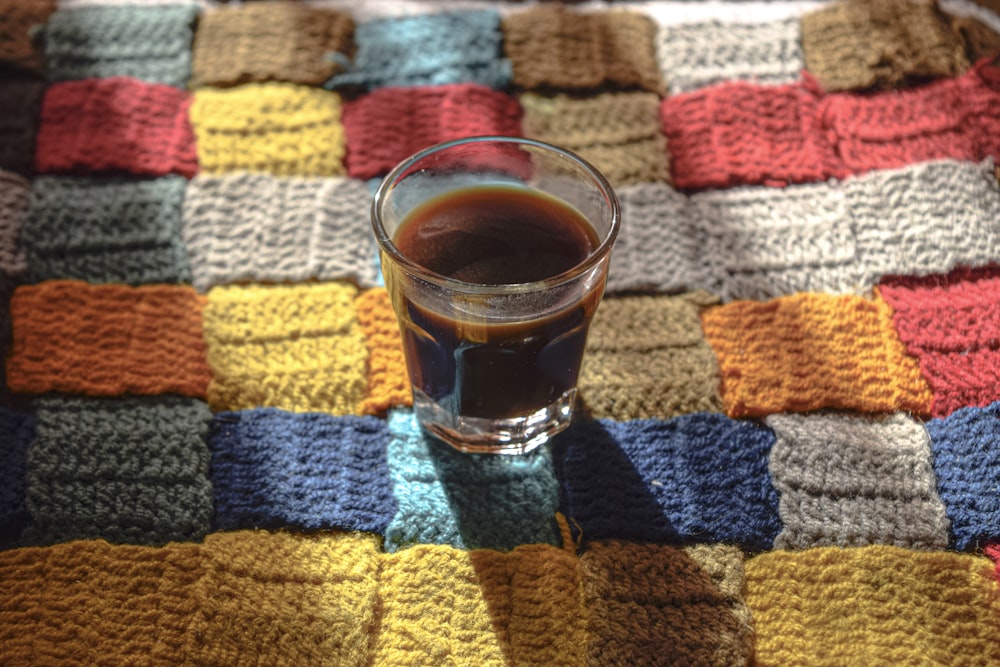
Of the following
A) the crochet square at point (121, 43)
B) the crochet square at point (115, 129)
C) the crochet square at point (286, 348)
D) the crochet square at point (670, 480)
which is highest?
the crochet square at point (121, 43)

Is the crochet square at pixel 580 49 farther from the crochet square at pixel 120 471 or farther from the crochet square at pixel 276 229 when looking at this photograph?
the crochet square at pixel 120 471

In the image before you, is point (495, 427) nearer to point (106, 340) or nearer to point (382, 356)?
point (382, 356)

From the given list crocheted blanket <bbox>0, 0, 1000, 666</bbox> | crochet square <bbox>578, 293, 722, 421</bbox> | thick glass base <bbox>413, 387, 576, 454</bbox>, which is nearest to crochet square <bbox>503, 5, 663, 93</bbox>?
crocheted blanket <bbox>0, 0, 1000, 666</bbox>

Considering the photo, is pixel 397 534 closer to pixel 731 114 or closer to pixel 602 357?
pixel 602 357

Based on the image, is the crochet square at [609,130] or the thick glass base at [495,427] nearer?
the thick glass base at [495,427]

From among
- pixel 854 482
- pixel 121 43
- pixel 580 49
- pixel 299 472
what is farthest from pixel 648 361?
pixel 121 43

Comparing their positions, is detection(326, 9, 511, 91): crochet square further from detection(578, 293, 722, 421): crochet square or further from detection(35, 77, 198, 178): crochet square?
detection(578, 293, 722, 421): crochet square

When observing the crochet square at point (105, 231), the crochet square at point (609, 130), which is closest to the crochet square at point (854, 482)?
the crochet square at point (609, 130)
